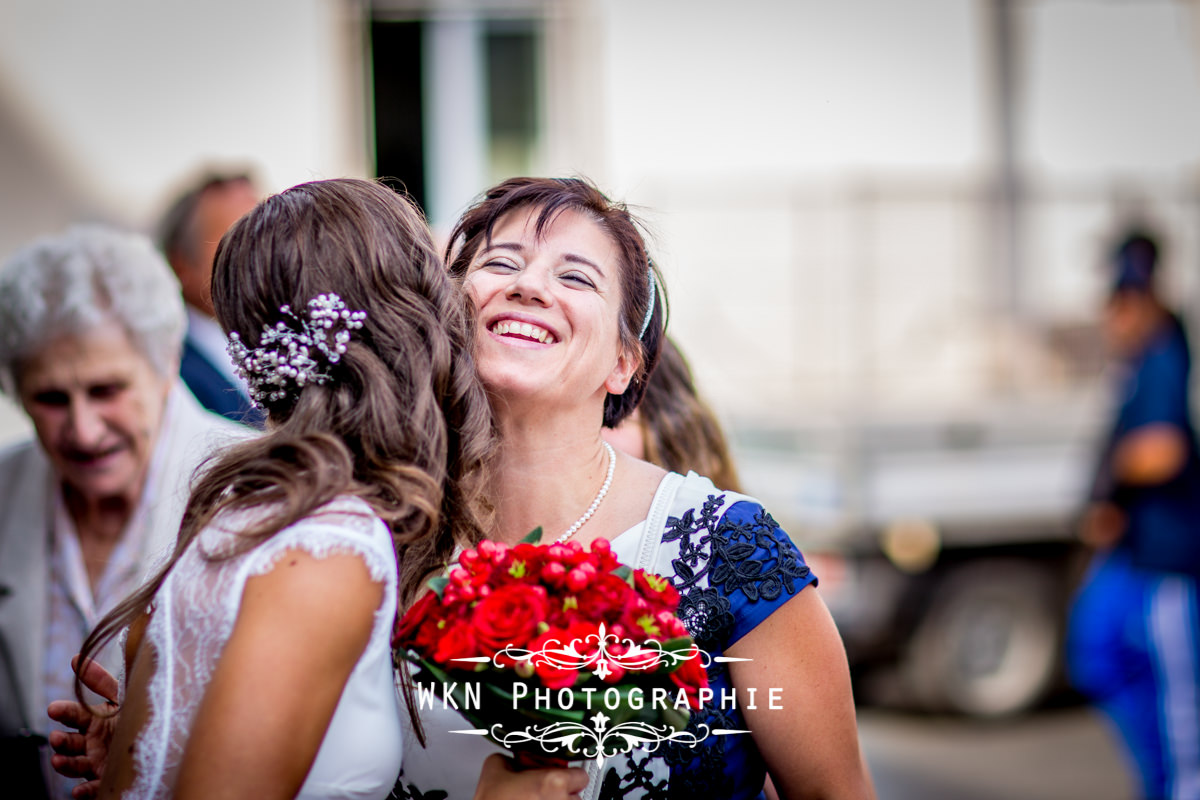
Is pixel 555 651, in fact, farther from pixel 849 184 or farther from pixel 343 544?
pixel 849 184

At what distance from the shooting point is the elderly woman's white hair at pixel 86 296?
8.66 ft

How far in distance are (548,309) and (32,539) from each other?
151cm

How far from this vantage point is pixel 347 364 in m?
1.77

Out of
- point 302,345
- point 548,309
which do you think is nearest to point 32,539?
point 302,345

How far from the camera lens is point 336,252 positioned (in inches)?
69.3

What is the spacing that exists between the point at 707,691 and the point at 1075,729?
17.8ft

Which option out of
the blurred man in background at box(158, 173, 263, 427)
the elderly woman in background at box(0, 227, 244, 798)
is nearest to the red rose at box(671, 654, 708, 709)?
the elderly woman in background at box(0, 227, 244, 798)

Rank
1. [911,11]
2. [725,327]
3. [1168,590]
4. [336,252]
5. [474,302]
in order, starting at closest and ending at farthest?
[336,252]
[474,302]
[1168,590]
[725,327]
[911,11]

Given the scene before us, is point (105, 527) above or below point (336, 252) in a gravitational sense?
below

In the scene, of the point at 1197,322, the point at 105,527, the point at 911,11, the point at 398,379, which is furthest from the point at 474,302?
the point at 1197,322

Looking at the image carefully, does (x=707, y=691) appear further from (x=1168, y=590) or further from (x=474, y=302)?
(x=1168, y=590)

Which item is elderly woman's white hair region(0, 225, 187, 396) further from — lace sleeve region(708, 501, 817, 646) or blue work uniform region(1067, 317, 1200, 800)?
blue work uniform region(1067, 317, 1200, 800)

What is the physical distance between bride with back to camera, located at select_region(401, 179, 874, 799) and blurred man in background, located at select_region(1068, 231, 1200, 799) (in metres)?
2.84

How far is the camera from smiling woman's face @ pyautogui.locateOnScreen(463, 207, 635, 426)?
6.73ft
